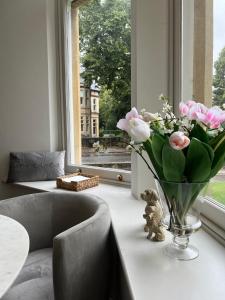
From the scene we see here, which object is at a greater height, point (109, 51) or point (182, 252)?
point (109, 51)

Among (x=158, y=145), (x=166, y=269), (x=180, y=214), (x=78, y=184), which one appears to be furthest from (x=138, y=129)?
(x=78, y=184)

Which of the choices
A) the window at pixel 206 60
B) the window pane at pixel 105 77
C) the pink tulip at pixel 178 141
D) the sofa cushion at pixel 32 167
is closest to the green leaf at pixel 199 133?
the pink tulip at pixel 178 141

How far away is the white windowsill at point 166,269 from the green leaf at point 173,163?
306 millimetres

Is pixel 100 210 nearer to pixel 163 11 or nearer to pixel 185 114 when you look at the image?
pixel 185 114

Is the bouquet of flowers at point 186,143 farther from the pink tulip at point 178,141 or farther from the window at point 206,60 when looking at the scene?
the window at point 206,60

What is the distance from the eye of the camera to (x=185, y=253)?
103cm

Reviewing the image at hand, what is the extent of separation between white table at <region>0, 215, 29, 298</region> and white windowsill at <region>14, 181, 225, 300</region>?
13.5 inches

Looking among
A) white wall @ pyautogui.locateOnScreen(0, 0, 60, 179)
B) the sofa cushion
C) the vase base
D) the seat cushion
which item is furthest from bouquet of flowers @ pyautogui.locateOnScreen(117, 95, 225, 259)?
white wall @ pyautogui.locateOnScreen(0, 0, 60, 179)

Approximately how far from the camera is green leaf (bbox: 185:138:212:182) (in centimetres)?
86

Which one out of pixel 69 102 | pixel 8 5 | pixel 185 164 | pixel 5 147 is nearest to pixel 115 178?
pixel 69 102

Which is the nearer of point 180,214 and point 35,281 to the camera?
point 180,214

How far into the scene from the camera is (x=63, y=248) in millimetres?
1045

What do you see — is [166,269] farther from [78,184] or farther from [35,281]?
[78,184]

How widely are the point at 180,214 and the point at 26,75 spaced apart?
1922 millimetres
